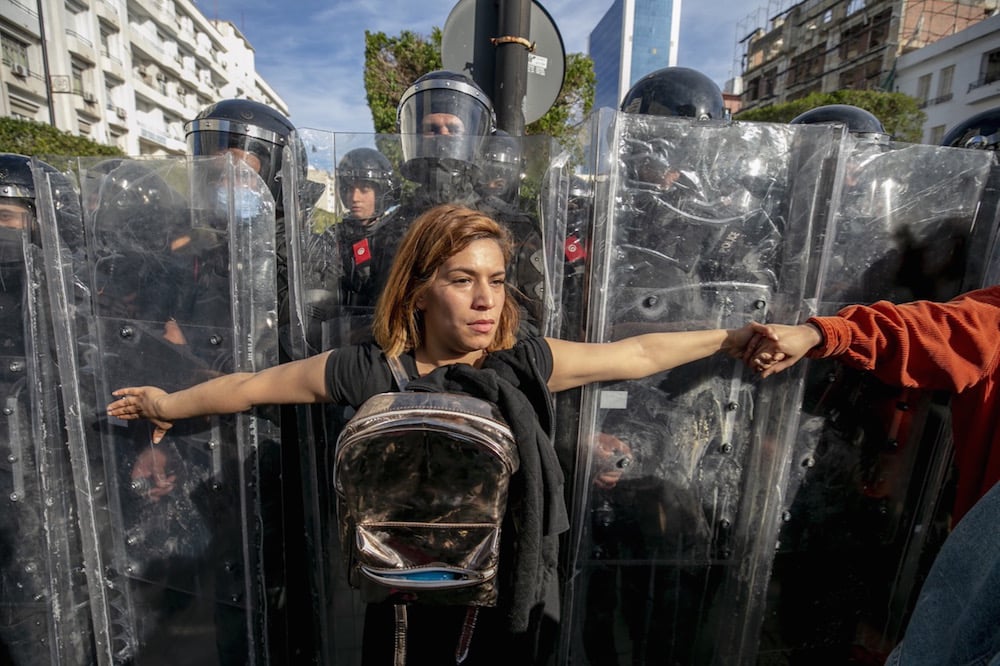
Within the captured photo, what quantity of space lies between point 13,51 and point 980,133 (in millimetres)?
30864

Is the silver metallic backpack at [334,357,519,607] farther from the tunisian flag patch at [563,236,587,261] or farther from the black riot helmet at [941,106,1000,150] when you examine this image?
the black riot helmet at [941,106,1000,150]

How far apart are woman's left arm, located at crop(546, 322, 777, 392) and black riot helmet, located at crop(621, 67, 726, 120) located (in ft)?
5.94

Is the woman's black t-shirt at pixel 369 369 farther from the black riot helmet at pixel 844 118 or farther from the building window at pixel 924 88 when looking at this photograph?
the building window at pixel 924 88

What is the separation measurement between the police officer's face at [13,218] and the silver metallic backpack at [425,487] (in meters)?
1.65

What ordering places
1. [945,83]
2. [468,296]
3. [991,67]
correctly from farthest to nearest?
1. [945,83]
2. [991,67]
3. [468,296]

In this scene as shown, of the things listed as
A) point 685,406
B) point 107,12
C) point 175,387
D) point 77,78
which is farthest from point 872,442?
point 107,12

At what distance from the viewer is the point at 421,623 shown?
4.94ft

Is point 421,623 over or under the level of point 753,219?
under

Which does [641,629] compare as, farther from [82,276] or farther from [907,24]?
[907,24]

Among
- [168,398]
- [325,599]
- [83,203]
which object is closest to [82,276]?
[83,203]

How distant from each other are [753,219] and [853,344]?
533 mm

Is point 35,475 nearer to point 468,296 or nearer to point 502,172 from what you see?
point 468,296

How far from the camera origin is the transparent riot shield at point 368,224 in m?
1.82

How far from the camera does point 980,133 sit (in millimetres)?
2768
